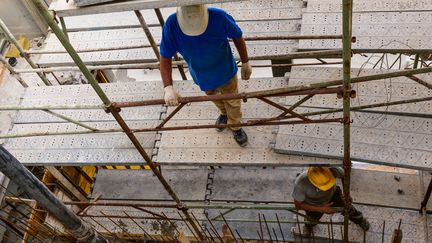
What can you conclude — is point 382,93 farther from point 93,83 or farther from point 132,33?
point 132,33

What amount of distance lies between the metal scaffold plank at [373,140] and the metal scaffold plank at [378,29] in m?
1.03

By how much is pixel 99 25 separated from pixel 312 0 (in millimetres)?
3800

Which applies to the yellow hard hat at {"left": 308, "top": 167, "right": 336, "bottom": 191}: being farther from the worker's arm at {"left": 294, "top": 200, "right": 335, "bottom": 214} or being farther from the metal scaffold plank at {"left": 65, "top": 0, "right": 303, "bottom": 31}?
the metal scaffold plank at {"left": 65, "top": 0, "right": 303, "bottom": 31}

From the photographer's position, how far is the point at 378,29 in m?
7.33

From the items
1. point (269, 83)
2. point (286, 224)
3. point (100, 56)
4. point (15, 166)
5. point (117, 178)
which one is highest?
point (100, 56)

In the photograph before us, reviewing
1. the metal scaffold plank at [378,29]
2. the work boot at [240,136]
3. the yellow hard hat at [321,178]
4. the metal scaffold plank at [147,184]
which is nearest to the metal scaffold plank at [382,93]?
the metal scaffold plank at [378,29]

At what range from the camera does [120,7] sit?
18.2ft

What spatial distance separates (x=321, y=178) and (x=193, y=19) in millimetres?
2889

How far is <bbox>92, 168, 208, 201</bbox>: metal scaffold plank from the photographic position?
9.11m

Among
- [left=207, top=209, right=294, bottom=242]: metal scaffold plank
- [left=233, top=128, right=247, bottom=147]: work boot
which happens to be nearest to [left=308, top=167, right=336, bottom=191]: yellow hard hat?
[left=233, top=128, right=247, bottom=147]: work boot

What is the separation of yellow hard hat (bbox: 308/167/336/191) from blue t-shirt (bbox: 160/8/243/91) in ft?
5.86

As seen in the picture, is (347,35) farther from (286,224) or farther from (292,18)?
(286,224)

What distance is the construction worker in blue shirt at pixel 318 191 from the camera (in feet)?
22.6

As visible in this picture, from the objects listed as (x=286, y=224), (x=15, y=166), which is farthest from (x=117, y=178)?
(x=15, y=166)
